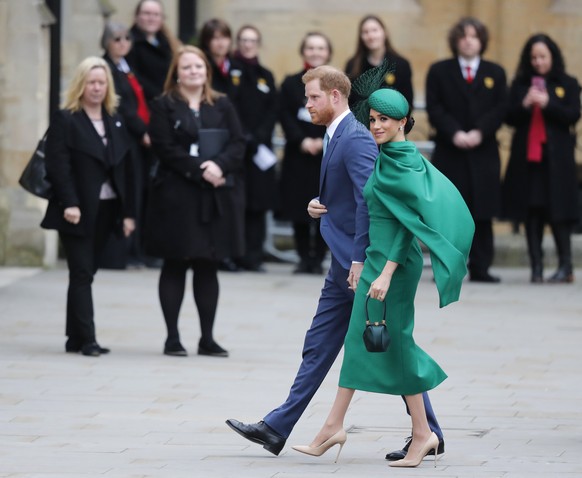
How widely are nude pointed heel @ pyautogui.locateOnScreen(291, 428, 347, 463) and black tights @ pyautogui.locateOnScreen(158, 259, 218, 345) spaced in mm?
3197

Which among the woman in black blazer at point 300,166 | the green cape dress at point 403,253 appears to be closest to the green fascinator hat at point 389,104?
the green cape dress at point 403,253

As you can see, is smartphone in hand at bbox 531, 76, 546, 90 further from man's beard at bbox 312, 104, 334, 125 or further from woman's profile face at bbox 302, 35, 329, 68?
man's beard at bbox 312, 104, 334, 125

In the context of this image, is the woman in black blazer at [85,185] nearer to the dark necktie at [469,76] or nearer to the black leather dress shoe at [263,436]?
the black leather dress shoe at [263,436]

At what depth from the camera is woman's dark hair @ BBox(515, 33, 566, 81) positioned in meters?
14.8

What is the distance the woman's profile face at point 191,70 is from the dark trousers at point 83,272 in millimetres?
865

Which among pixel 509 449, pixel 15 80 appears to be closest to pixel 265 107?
pixel 15 80

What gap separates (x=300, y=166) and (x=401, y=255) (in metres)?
8.15

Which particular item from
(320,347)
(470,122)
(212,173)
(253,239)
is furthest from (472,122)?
(320,347)

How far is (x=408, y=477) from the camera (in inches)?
279

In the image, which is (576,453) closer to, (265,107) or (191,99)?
(191,99)

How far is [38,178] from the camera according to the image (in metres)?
10.7

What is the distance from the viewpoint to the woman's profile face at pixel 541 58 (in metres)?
14.7

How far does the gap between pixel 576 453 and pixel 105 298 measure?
6244 millimetres

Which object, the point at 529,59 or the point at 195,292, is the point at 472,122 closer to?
the point at 529,59
